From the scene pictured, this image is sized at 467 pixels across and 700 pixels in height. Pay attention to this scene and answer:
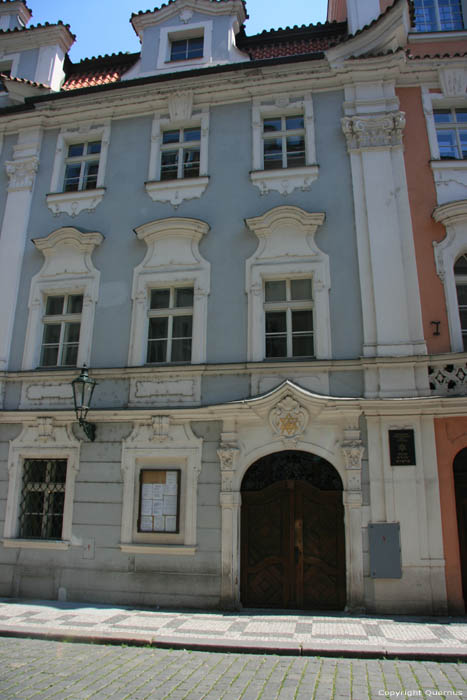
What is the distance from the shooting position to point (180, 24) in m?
12.4

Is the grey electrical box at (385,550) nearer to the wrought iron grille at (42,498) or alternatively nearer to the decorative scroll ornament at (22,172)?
the wrought iron grille at (42,498)

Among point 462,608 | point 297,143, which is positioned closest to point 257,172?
point 297,143

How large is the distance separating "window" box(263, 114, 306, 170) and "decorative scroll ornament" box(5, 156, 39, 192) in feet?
17.8

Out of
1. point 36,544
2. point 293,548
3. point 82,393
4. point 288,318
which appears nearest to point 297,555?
point 293,548

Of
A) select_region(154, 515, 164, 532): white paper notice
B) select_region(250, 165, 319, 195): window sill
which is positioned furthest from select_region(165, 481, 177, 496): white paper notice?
select_region(250, 165, 319, 195): window sill

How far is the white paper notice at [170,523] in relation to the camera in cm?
894

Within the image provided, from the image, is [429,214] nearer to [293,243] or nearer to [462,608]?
[293,243]

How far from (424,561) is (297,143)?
8429 mm

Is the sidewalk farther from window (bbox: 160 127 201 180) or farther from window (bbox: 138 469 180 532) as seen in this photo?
window (bbox: 160 127 201 180)

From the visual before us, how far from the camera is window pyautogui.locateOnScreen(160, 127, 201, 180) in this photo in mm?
11188

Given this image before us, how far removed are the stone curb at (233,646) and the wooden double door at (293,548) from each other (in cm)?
213

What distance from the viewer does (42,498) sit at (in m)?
9.82

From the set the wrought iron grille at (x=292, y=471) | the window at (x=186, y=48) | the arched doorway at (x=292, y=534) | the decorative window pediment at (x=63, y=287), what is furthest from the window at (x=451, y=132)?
the decorative window pediment at (x=63, y=287)

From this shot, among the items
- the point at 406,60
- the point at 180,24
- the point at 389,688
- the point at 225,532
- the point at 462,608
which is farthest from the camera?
the point at 180,24
